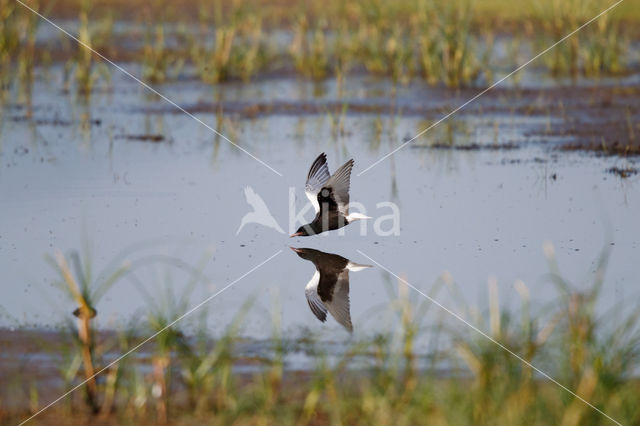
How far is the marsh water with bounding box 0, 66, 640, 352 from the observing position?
19.2 feet

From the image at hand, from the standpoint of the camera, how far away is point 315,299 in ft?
19.0

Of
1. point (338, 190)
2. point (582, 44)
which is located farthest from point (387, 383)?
point (582, 44)

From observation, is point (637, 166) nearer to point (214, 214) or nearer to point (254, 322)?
point (214, 214)

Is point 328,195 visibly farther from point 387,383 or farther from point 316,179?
point 387,383

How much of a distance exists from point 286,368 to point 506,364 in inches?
43.5

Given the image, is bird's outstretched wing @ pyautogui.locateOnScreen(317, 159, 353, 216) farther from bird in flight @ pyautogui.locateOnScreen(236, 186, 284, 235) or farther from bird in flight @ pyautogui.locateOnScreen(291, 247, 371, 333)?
bird in flight @ pyautogui.locateOnScreen(236, 186, 284, 235)

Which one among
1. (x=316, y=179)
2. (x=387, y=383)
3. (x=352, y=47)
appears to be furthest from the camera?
(x=352, y=47)

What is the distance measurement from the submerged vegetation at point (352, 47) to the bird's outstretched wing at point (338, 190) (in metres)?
4.73

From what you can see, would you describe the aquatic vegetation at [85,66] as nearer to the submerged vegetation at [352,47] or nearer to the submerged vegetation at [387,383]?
the submerged vegetation at [352,47]

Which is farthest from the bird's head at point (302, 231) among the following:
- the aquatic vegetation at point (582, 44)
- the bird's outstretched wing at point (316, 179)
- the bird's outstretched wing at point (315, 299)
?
the aquatic vegetation at point (582, 44)

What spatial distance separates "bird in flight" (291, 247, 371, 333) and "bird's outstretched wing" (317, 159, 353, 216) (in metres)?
0.31

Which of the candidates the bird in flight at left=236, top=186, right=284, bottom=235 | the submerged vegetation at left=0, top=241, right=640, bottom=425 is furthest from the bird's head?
the submerged vegetation at left=0, top=241, right=640, bottom=425

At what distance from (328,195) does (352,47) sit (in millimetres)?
7687

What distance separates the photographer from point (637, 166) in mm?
9039
